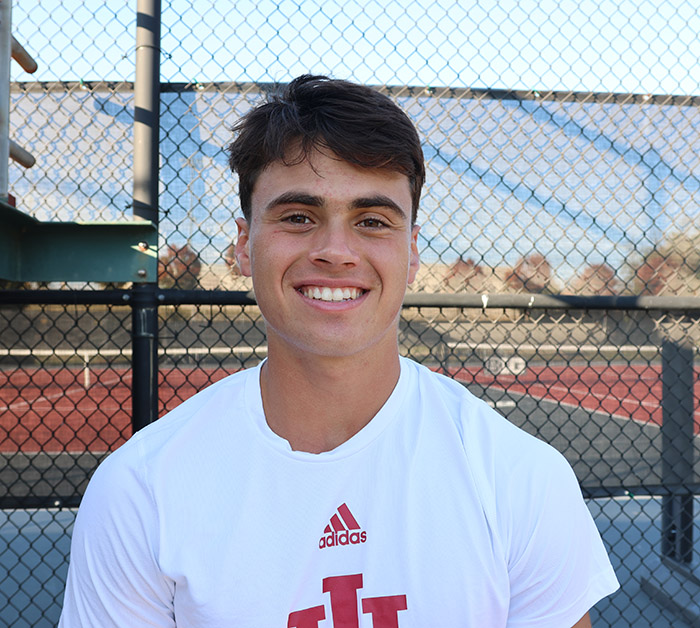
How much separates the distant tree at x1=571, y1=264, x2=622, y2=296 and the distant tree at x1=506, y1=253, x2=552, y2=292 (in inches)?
6.1

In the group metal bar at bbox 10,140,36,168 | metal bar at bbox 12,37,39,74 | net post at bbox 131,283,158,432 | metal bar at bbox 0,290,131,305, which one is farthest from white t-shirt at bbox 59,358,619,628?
metal bar at bbox 12,37,39,74

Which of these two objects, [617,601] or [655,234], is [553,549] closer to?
[655,234]

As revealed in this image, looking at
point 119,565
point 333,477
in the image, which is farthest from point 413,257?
point 119,565

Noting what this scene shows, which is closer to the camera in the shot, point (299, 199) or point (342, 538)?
point (342, 538)

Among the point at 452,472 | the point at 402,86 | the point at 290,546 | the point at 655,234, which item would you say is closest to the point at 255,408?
the point at 290,546

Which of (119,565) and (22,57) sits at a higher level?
(22,57)

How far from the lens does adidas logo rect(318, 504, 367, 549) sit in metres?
1.28

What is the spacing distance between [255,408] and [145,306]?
1293mm

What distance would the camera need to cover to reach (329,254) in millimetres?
1371

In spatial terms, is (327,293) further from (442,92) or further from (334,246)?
(442,92)

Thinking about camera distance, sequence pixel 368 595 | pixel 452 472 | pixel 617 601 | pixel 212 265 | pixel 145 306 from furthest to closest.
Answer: pixel 617 601 → pixel 212 265 → pixel 145 306 → pixel 452 472 → pixel 368 595

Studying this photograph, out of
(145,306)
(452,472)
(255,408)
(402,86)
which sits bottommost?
(452,472)

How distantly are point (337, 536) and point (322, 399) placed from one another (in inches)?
13.3

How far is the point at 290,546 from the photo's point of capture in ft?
4.17
